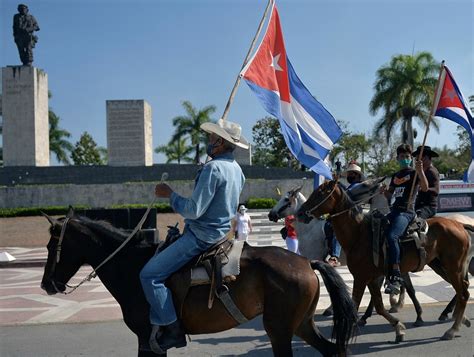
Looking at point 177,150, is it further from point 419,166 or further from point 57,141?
point 419,166

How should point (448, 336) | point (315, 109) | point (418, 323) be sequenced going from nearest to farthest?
point (448, 336) < point (418, 323) < point (315, 109)

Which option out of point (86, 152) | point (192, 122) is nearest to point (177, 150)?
point (192, 122)

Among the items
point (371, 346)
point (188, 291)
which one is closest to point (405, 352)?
point (371, 346)

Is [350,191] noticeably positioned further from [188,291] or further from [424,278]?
[424,278]

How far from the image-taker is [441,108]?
7707mm

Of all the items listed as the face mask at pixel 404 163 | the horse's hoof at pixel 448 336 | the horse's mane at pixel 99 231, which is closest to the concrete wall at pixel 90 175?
the face mask at pixel 404 163

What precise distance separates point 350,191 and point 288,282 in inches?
129

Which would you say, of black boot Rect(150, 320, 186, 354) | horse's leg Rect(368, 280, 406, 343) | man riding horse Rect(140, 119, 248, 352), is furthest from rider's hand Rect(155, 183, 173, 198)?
horse's leg Rect(368, 280, 406, 343)

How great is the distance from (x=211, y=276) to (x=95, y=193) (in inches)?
1211

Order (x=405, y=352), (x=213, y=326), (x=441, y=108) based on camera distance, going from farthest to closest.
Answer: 1. (x=441, y=108)
2. (x=405, y=352)
3. (x=213, y=326)

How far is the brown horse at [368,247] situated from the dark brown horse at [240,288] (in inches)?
87.7

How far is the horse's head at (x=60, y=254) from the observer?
4.24 metres

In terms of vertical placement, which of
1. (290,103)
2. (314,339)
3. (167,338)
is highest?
(290,103)

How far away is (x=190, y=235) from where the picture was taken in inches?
157
